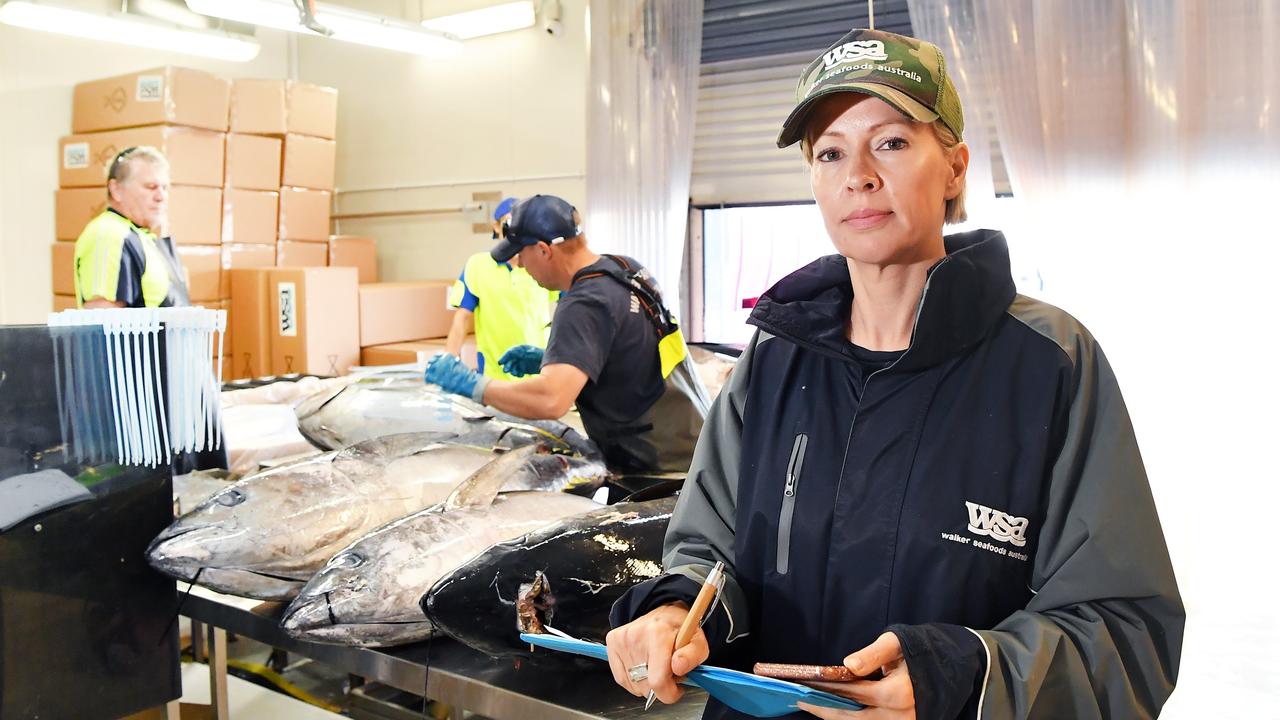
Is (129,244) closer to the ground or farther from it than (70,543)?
farther from it

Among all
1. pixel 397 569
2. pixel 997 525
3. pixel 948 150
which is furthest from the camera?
pixel 397 569

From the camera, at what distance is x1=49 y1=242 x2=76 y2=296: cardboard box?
615 cm

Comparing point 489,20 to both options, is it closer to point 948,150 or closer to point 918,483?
point 948,150

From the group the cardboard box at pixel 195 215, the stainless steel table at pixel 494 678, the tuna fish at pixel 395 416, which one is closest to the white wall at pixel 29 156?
the cardboard box at pixel 195 215

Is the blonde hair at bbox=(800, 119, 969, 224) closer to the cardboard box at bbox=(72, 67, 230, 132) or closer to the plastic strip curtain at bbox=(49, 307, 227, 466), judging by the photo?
the plastic strip curtain at bbox=(49, 307, 227, 466)

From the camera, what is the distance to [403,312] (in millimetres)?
6438

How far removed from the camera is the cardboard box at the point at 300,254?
6.66m

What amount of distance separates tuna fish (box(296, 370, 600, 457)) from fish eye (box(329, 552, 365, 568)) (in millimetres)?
963

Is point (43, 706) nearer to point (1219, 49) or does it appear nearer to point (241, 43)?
point (1219, 49)

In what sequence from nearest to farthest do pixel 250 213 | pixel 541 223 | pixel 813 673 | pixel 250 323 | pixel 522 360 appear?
1. pixel 813 673
2. pixel 541 223
3. pixel 522 360
4. pixel 250 323
5. pixel 250 213

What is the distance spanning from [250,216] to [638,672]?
19.7 ft

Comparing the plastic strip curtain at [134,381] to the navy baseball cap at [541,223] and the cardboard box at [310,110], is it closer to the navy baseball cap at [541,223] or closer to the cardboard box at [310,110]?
the navy baseball cap at [541,223]

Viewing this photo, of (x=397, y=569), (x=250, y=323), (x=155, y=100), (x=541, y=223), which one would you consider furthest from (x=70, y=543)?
(x=155, y=100)

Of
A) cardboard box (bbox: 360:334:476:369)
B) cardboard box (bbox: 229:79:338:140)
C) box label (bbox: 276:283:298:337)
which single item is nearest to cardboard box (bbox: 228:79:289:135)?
cardboard box (bbox: 229:79:338:140)
